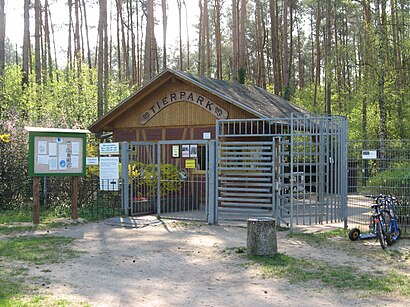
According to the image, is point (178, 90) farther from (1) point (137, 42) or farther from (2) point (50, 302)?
(1) point (137, 42)

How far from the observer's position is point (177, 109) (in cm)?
1828

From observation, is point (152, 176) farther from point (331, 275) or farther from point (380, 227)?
point (331, 275)

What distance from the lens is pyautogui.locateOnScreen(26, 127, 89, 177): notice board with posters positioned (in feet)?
42.9

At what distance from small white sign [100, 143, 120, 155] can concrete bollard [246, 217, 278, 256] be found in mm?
6839

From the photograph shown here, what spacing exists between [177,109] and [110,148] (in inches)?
148

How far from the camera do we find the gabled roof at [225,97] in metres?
16.4

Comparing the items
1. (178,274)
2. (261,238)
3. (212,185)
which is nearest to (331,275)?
(261,238)

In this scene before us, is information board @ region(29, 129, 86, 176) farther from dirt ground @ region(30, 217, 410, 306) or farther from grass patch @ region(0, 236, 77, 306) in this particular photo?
grass patch @ region(0, 236, 77, 306)

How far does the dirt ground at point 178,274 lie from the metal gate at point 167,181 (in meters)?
2.62

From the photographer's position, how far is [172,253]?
9.77 m

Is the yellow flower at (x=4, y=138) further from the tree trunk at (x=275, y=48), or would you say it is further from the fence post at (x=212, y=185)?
the tree trunk at (x=275, y=48)

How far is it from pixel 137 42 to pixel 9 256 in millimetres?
39396

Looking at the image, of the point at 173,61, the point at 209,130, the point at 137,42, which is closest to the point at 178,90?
the point at 209,130

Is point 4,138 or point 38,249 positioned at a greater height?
point 4,138
